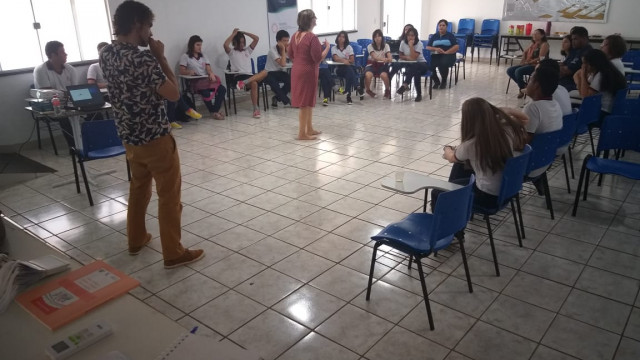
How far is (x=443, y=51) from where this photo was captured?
29.5 feet

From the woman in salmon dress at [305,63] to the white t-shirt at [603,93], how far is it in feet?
10.0

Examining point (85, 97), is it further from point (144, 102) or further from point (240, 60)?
point (240, 60)

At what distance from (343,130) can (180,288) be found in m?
4.07

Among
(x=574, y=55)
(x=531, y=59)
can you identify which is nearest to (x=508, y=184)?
(x=574, y=55)

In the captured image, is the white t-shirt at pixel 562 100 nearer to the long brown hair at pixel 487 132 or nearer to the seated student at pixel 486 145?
the seated student at pixel 486 145

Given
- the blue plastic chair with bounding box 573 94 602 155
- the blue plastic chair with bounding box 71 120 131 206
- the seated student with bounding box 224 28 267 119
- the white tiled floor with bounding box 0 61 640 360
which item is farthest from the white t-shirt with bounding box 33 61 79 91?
the blue plastic chair with bounding box 573 94 602 155

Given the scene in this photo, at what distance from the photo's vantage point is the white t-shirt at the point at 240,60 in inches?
310

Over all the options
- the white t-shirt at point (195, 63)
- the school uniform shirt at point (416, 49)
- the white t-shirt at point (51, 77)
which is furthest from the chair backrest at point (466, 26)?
the white t-shirt at point (51, 77)

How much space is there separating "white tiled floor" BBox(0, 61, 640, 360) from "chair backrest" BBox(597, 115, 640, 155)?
0.50 m

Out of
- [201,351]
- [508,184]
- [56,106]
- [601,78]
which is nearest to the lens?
[201,351]

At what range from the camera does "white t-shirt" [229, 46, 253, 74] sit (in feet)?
25.8

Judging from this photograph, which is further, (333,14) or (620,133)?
(333,14)

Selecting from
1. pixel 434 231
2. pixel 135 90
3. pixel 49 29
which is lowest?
pixel 434 231

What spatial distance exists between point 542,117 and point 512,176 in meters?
0.93
